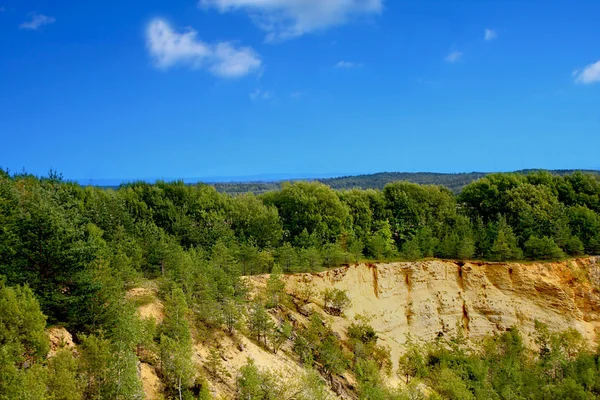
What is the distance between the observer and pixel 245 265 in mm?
48406

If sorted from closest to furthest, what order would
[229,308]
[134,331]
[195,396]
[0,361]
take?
[0,361] < [134,331] < [195,396] < [229,308]

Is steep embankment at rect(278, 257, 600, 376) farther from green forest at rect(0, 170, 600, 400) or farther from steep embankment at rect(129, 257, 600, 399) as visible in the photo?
green forest at rect(0, 170, 600, 400)

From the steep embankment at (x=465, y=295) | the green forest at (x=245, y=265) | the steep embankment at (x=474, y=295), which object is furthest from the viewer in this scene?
the steep embankment at (x=474, y=295)

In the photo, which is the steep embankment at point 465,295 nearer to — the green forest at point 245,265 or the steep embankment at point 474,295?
the steep embankment at point 474,295

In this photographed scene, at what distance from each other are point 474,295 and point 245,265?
2449 cm

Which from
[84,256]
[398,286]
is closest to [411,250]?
[398,286]

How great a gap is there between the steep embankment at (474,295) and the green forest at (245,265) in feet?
6.85

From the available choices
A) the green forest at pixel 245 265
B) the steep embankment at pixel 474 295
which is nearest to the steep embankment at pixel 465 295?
the steep embankment at pixel 474 295

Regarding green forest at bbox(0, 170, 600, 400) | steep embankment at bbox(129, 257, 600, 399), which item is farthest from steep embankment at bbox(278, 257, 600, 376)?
green forest at bbox(0, 170, 600, 400)

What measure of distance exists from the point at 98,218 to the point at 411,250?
3242cm

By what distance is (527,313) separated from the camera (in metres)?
52.3

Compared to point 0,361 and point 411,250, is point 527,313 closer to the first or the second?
point 411,250

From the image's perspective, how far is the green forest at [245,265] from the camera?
23027 mm

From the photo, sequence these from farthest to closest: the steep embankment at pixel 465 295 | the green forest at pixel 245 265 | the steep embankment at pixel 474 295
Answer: the steep embankment at pixel 474 295
the steep embankment at pixel 465 295
the green forest at pixel 245 265
